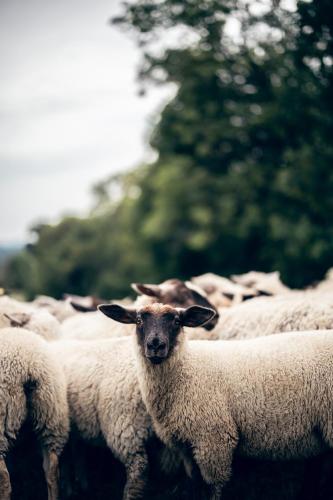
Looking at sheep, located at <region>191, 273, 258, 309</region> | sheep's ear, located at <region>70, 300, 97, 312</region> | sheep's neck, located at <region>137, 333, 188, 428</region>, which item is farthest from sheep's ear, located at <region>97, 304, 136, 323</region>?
sheep's ear, located at <region>70, 300, 97, 312</region>

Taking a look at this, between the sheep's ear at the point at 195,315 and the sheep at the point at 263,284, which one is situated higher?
the sheep at the point at 263,284

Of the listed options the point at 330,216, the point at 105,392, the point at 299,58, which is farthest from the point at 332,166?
the point at 105,392

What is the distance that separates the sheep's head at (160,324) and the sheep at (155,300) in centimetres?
139

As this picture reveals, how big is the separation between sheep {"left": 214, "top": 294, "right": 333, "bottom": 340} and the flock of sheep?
1.03 meters

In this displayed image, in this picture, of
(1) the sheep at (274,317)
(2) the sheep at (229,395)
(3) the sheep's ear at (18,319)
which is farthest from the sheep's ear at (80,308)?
(2) the sheep at (229,395)

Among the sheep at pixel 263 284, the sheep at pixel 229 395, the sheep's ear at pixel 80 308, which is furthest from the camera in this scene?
the sheep's ear at pixel 80 308

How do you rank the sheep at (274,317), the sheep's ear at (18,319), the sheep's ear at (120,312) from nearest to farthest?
the sheep's ear at (120,312) → the sheep at (274,317) → the sheep's ear at (18,319)

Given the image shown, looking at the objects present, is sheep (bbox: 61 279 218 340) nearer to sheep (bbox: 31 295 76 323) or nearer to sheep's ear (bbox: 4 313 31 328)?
sheep's ear (bbox: 4 313 31 328)

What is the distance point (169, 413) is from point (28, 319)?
2556 millimetres

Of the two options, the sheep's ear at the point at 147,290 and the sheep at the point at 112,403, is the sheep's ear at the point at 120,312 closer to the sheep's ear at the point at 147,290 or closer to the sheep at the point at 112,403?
the sheep at the point at 112,403

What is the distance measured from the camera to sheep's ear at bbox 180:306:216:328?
18.3ft

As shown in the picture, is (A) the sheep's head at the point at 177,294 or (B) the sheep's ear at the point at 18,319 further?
(A) the sheep's head at the point at 177,294

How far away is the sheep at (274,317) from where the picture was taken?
22.4 feet

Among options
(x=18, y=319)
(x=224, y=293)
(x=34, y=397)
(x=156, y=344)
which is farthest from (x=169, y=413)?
(x=224, y=293)
